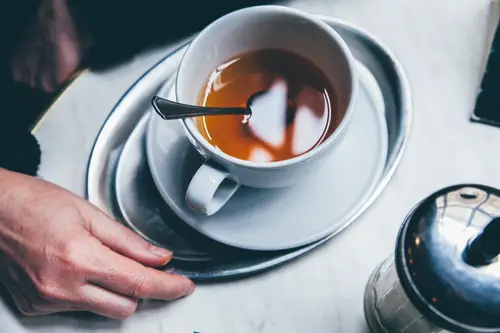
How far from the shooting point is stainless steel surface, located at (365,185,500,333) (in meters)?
0.38

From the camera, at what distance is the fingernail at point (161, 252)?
522 mm

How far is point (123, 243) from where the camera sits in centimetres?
52

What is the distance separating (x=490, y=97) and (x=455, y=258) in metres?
0.22

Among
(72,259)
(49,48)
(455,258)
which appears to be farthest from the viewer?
(49,48)

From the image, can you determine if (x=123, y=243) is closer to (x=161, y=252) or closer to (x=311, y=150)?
(x=161, y=252)

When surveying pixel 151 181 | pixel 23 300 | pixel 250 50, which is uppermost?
pixel 250 50

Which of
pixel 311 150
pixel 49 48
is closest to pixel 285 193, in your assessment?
pixel 311 150

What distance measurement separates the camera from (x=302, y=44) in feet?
1.74

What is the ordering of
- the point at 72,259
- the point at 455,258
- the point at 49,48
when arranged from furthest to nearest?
the point at 49,48 < the point at 72,259 < the point at 455,258

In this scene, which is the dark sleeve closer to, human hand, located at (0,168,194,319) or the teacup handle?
human hand, located at (0,168,194,319)

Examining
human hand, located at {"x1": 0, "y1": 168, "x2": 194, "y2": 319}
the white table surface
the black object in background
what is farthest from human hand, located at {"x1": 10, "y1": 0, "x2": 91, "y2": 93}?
the black object in background

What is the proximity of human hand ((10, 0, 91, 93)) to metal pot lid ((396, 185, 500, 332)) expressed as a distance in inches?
15.1

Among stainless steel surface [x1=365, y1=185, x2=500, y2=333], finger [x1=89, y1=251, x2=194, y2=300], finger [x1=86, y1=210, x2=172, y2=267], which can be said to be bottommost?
finger [x1=89, y1=251, x2=194, y2=300]

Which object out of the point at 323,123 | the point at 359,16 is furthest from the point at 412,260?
the point at 359,16
